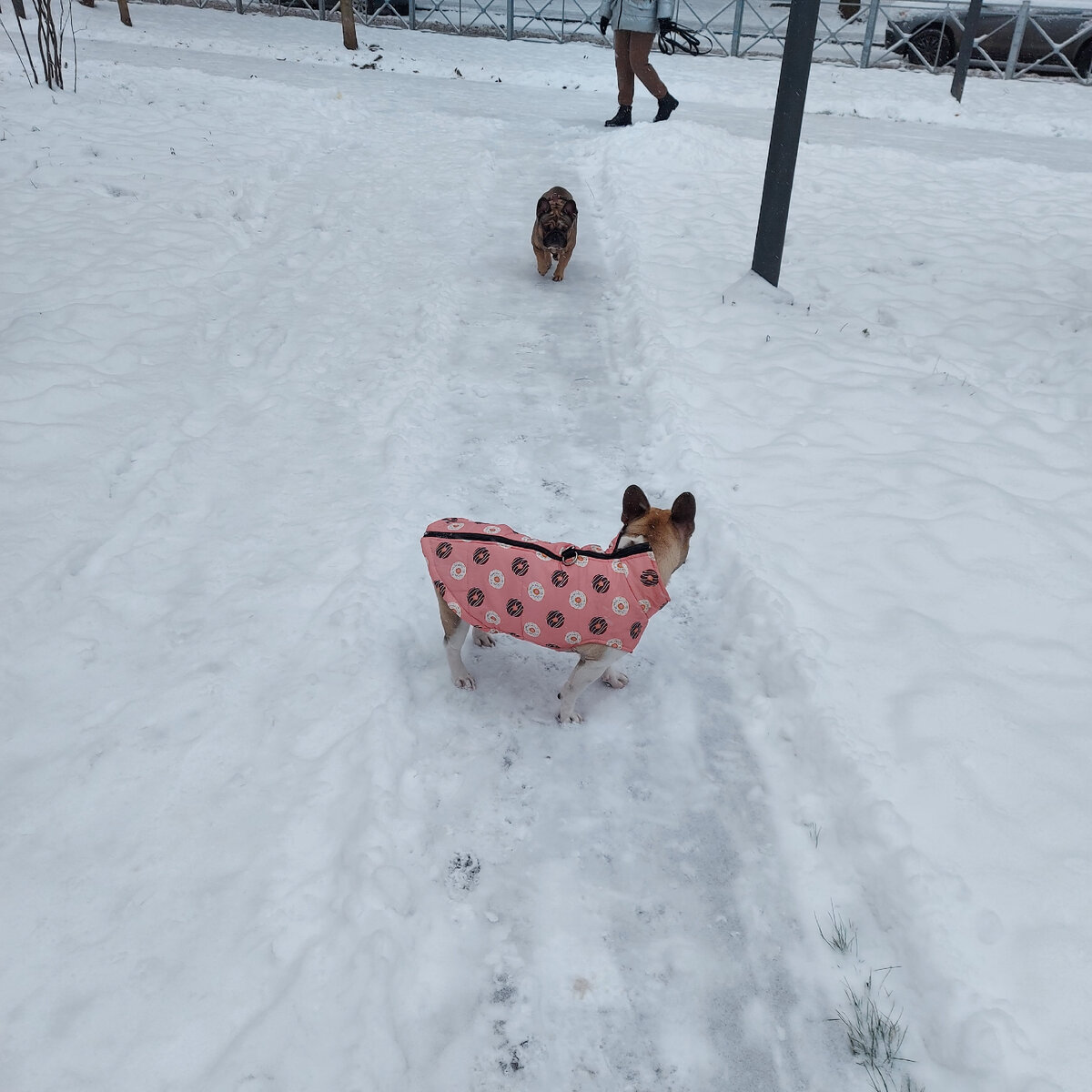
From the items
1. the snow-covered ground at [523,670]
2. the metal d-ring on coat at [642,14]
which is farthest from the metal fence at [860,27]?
the snow-covered ground at [523,670]

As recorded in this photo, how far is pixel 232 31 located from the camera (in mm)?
18578

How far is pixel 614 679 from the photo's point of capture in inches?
140

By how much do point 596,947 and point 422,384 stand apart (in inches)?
160

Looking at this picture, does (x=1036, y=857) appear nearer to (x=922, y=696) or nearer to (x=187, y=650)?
(x=922, y=696)

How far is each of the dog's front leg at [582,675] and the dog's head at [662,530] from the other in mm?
376

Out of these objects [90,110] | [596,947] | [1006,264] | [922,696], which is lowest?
[596,947]

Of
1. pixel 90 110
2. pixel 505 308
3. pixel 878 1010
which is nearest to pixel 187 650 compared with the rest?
pixel 878 1010

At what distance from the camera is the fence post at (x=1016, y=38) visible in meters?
17.1

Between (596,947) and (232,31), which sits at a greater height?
(232,31)

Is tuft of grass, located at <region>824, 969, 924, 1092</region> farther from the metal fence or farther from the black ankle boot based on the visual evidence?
the metal fence

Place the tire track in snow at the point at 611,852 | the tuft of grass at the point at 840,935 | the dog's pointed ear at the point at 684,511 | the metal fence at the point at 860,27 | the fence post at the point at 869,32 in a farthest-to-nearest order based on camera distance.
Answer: the fence post at the point at 869,32 < the metal fence at the point at 860,27 < the dog's pointed ear at the point at 684,511 < the tuft of grass at the point at 840,935 < the tire track in snow at the point at 611,852

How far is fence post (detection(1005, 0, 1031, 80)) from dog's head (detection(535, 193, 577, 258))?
637 inches

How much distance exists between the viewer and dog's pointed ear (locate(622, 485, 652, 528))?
10.3ft

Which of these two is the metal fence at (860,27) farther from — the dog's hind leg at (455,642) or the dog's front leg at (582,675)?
the dog's front leg at (582,675)
